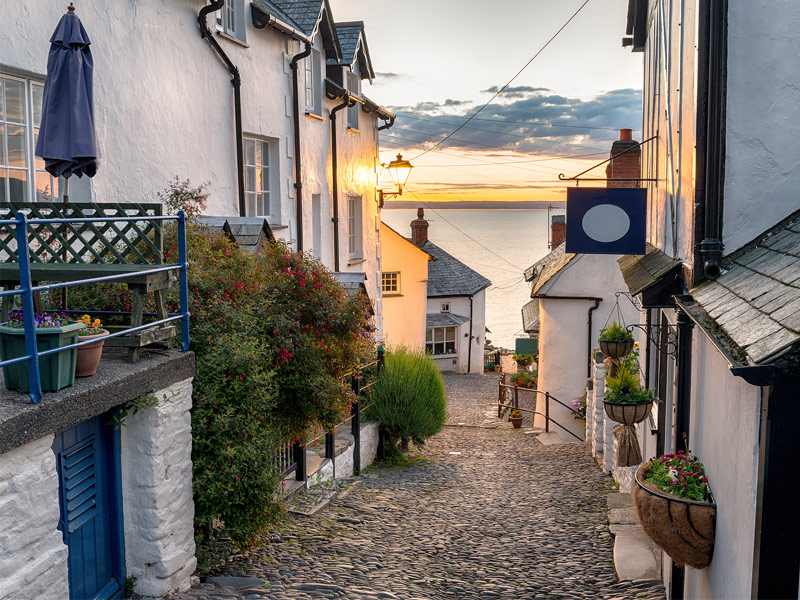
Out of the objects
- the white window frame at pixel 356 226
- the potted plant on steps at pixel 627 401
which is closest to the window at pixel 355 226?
the white window frame at pixel 356 226

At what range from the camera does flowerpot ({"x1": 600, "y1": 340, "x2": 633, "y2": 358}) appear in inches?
509

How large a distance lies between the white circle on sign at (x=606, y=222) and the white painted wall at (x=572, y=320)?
1212 cm

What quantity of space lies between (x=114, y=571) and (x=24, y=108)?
4920 mm

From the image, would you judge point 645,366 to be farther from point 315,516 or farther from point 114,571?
point 114,571

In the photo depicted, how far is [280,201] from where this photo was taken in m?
14.3

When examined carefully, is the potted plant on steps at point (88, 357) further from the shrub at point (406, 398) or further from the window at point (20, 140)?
the shrub at point (406, 398)

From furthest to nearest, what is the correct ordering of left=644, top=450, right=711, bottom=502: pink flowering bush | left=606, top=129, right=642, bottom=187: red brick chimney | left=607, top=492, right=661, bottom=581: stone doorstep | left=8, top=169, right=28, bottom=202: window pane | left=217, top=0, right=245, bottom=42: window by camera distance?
left=606, top=129, right=642, bottom=187: red brick chimney → left=217, top=0, right=245, bottom=42: window → left=607, top=492, right=661, bottom=581: stone doorstep → left=8, top=169, right=28, bottom=202: window pane → left=644, top=450, right=711, bottom=502: pink flowering bush

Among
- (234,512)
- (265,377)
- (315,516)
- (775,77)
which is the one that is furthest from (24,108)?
(775,77)

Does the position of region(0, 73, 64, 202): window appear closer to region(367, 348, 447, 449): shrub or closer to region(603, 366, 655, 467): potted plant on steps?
region(603, 366, 655, 467): potted plant on steps

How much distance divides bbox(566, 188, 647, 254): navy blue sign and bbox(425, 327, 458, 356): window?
30280mm

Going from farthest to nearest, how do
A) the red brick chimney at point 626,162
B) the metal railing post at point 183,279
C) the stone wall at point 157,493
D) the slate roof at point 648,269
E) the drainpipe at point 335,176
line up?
the red brick chimney at point 626,162
the drainpipe at point 335,176
the slate roof at point 648,269
the metal railing post at point 183,279
the stone wall at point 157,493

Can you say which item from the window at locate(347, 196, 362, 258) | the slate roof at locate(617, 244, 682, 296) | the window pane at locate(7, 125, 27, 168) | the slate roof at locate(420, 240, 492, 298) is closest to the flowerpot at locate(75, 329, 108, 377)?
the window pane at locate(7, 125, 27, 168)

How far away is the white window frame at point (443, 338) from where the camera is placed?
3909 cm

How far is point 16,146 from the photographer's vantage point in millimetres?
7840
